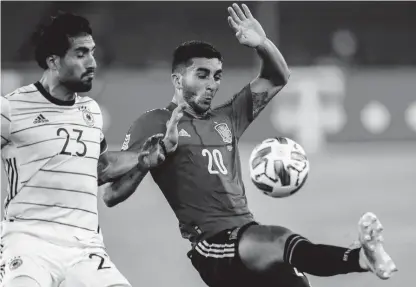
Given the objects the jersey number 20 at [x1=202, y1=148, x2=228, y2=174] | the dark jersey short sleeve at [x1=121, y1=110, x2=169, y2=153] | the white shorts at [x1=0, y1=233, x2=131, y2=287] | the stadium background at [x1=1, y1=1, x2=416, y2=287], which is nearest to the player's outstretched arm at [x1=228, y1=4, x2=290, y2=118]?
the jersey number 20 at [x1=202, y1=148, x2=228, y2=174]

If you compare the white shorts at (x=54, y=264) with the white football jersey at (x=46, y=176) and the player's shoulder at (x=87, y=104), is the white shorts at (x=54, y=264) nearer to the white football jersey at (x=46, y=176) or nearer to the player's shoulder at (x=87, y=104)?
the white football jersey at (x=46, y=176)

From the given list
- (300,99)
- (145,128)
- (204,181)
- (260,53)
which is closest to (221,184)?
(204,181)

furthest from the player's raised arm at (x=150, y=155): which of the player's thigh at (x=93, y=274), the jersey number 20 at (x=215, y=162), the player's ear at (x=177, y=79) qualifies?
the player's thigh at (x=93, y=274)

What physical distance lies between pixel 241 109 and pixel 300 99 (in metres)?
15.6

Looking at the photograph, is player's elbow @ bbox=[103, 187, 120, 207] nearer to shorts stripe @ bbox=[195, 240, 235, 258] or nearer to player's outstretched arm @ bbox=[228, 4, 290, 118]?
shorts stripe @ bbox=[195, 240, 235, 258]

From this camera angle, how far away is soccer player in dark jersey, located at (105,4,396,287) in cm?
621

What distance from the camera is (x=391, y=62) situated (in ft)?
88.5

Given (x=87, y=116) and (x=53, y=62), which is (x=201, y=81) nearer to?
(x=87, y=116)

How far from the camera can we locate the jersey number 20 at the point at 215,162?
6.75 meters

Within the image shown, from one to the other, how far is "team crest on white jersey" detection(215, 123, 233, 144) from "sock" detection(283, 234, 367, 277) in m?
1.08

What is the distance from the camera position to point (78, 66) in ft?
20.1

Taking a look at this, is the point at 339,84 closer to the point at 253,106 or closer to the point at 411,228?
the point at 411,228

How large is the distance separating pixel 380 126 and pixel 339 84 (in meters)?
1.51

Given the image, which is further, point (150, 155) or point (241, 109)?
point (241, 109)
